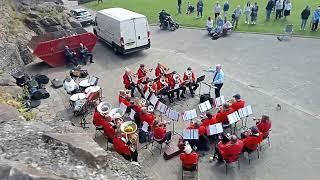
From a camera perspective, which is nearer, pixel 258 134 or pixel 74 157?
pixel 74 157

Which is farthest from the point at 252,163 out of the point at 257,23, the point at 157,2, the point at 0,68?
the point at 157,2

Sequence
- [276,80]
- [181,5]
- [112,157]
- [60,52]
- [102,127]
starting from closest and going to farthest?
1. [112,157]
2. [102,127]
3. [276,80]
4. [60,52]
5. [181,5]

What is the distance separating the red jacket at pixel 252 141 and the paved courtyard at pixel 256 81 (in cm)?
64

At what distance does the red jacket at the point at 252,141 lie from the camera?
45.9 ft

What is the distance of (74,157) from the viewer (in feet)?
35.8

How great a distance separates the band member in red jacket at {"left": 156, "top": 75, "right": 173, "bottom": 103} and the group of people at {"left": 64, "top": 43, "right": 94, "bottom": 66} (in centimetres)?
735

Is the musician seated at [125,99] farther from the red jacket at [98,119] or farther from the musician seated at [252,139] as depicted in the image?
the musician seated at [252,139]

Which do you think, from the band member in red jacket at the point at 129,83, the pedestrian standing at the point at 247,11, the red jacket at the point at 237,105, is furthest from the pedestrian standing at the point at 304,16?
the band member in red jacket at the point at 129,83

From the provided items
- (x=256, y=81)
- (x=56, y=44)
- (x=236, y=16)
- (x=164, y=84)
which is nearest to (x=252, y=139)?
(x=164, y=84)

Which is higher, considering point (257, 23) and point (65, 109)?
point (257, 23)

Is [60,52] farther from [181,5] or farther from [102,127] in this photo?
[181,5]

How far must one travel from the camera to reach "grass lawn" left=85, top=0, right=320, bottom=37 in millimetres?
28984

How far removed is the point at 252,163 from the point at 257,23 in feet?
60.2

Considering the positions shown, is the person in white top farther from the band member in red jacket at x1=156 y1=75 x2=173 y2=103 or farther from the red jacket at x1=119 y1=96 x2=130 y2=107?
the red jacket at x1=119 y1=96 x2=130 y2=107
